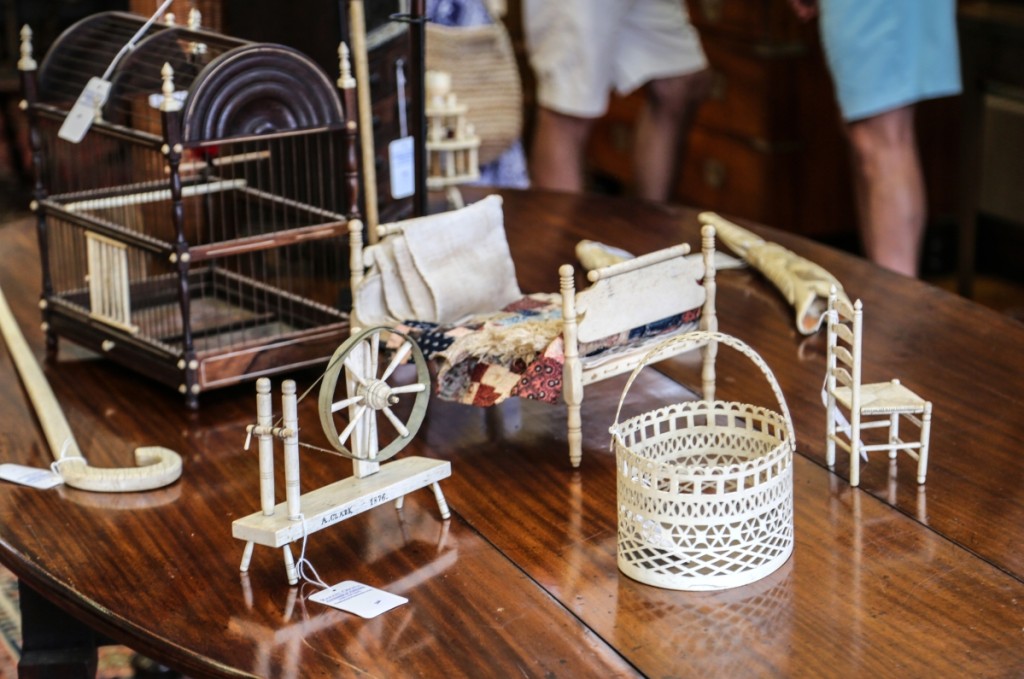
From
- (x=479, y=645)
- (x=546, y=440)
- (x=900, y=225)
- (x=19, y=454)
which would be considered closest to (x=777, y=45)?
(x=900, y=225)

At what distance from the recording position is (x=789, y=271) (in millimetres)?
2191

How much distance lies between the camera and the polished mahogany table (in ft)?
4.16

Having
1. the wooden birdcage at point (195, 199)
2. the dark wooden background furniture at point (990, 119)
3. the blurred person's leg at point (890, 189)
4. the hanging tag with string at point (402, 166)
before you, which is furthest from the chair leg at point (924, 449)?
the dark wooden background furniture at point (990, 119)

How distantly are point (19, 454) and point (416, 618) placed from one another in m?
0.67

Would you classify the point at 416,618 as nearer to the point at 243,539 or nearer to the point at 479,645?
the point at 479,645

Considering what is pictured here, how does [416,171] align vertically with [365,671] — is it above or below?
above

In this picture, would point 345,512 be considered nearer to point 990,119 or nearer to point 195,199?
point 195,199

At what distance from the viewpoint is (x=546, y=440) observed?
1756 millimetres

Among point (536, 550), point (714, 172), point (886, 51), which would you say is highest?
point (886, 51)

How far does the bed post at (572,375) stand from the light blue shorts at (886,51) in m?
1.43

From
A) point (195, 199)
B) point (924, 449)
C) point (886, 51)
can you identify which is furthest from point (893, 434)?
point (886, 51)

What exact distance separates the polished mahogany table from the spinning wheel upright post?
0.05 m

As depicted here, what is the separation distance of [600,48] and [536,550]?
6.78ft

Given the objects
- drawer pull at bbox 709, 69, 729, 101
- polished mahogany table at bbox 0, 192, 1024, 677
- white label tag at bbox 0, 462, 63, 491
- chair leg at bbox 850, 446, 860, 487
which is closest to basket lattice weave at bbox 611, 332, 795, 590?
polished mahogany table at bbox 0, 192, 1024, 677
